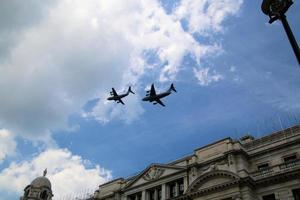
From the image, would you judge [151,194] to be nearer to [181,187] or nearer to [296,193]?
[181,187]

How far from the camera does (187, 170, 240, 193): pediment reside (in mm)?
33125

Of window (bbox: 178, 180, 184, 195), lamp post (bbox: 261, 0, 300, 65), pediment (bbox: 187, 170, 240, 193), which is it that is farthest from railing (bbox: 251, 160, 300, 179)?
lamp post (bbox: 261, 0, 300, 65)

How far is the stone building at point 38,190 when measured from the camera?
190ft

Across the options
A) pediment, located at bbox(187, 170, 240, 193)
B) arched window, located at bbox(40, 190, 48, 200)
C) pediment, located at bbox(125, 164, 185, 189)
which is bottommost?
pediment, located at bbox(187, 170, 240, 193)

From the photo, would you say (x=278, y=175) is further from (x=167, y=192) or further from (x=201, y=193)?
(x=167, y=192)

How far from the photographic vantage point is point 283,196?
30469mm

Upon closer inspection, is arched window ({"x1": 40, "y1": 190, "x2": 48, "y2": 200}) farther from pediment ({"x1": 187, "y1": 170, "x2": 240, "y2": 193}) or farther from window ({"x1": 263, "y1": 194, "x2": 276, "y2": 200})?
window ({"x1": 263, "y1": 194, "x2": 276, "y2": 200})

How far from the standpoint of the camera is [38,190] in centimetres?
5859

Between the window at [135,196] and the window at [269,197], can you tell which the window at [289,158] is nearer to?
the window at [269,197]

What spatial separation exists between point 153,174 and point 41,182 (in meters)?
27.0

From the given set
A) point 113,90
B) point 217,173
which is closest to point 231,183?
point 217,173

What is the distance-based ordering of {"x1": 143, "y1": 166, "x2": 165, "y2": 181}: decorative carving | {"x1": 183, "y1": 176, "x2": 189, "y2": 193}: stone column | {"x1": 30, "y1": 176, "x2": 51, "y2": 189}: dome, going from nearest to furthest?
{"x1": 183, "y1": 176, "x2": 189, "y2": 193}: stone column, {"x1": 143, "y1": 166, "x2": 165, "y2": 181}: decorative carving, {"x1": 30, "y1": 176, "x2": 51, "y2": 189}: dome

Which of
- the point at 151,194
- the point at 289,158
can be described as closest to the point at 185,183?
the point at 151,194

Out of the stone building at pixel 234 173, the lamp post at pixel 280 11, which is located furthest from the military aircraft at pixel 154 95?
the lamp post at pixel 280 11
